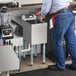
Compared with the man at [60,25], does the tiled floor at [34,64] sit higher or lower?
lower

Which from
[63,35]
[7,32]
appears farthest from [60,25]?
[7,32]

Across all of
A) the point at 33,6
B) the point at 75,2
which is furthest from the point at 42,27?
the point at 75,2

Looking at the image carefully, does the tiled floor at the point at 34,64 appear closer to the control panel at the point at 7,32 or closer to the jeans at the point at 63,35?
the jeans at the point at 63,35

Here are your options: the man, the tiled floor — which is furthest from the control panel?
the tiled floor

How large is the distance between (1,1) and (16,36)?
78 centimetres

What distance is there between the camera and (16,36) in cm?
444

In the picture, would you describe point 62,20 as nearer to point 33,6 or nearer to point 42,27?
point 42,27

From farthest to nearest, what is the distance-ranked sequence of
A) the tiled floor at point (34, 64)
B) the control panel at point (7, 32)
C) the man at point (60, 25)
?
the tiled floor at point (34, 64) < the man at point (60, 25) < the control panel at point (7, 32)

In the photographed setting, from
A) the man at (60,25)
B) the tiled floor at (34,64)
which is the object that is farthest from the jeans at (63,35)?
the tiled floor at (34,64)

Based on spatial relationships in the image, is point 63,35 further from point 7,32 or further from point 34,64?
point 7,32

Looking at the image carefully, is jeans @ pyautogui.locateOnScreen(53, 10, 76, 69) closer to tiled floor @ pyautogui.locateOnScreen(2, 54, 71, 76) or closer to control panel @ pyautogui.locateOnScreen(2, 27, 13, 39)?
tiled floor @ pyautogui.locateOnScreen(2, 54, 71, 76)

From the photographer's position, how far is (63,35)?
4457 mm

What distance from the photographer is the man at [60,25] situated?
4289 millimetres

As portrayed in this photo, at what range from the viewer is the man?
4289 mm
